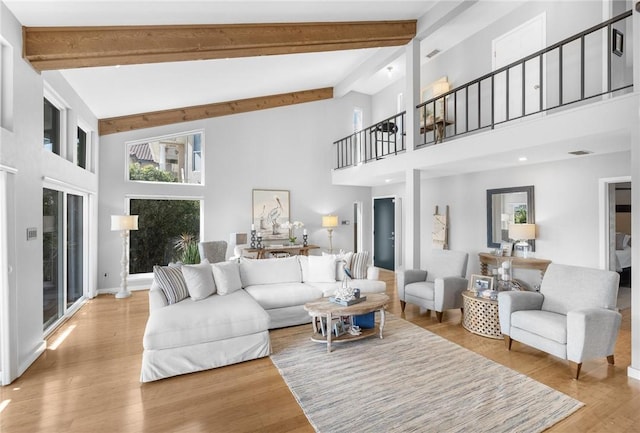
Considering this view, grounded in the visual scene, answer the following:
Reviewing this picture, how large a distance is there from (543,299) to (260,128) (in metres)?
6.36

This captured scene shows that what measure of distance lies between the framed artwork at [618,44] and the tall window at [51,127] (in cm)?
690

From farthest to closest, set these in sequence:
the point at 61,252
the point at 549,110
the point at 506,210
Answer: the point at 506,210 < the point at 549,110 < the point at 61,252

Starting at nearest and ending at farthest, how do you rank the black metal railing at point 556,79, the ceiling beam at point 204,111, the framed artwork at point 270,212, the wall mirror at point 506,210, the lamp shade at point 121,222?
the black metal railing at point 556,79, the wall mirror at point 506,210, the lamp shade at point 121,222, the ceiling beam at point 204,111, the framed artwork at point 270,212

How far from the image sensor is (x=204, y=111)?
677cm

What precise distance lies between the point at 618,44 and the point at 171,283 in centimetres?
626

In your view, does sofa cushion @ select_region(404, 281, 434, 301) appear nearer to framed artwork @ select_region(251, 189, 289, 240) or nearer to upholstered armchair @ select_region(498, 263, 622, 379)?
upholstered armchair @ select_region(498, 263, 622, 379)

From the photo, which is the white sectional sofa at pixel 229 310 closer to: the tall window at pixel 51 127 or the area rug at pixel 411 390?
the area rug at pixel 411 390

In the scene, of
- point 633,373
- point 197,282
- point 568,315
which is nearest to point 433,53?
point 568,315

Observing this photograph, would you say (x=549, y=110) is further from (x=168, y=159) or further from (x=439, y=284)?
(x=168, y=159)

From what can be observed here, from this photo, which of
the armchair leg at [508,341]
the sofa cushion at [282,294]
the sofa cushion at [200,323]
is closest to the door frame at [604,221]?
the armchair leg at [508,341]

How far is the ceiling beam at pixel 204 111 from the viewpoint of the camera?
241 inches

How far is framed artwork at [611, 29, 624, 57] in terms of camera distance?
12.3 ft

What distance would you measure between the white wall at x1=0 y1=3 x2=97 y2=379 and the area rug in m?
2.44

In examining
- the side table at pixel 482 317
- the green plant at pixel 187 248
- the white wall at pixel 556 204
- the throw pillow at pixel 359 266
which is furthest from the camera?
the green plant at pixel 187 248
